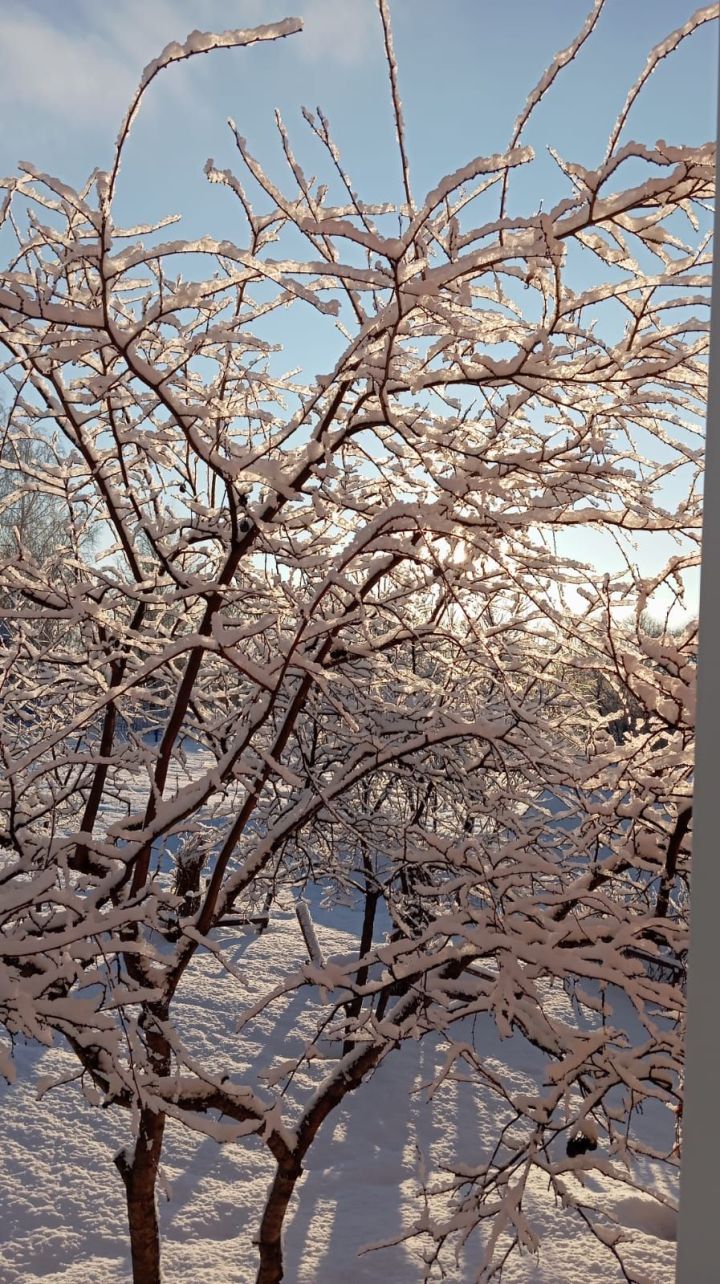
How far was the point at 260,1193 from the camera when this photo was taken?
275 inches

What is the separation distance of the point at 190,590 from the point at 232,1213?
5731 millimetres

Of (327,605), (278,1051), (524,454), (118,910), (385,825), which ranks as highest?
(327,605)

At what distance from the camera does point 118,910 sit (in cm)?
281

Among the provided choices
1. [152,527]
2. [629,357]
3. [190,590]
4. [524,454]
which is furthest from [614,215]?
[152,527]

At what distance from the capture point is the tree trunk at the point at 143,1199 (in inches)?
149

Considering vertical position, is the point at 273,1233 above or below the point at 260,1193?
above

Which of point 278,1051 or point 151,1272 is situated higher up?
point 278,1051

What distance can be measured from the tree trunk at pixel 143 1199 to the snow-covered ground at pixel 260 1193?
0.89 metres

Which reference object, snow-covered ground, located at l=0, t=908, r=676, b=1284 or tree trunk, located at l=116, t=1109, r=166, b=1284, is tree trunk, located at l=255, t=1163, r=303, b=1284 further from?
snow-covered ground, located at l=0, t=908, r=676, b=1284

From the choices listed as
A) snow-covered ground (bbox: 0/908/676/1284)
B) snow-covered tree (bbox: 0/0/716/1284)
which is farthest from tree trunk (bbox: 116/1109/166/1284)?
snow-covered ground (bbox: 0/908/676/1284)

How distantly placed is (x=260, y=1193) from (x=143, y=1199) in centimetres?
359

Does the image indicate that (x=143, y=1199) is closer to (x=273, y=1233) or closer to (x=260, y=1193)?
(x=273, y=1233)

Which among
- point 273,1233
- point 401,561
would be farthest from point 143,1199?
point 401,561

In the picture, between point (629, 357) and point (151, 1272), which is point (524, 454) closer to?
point (629, 357)
